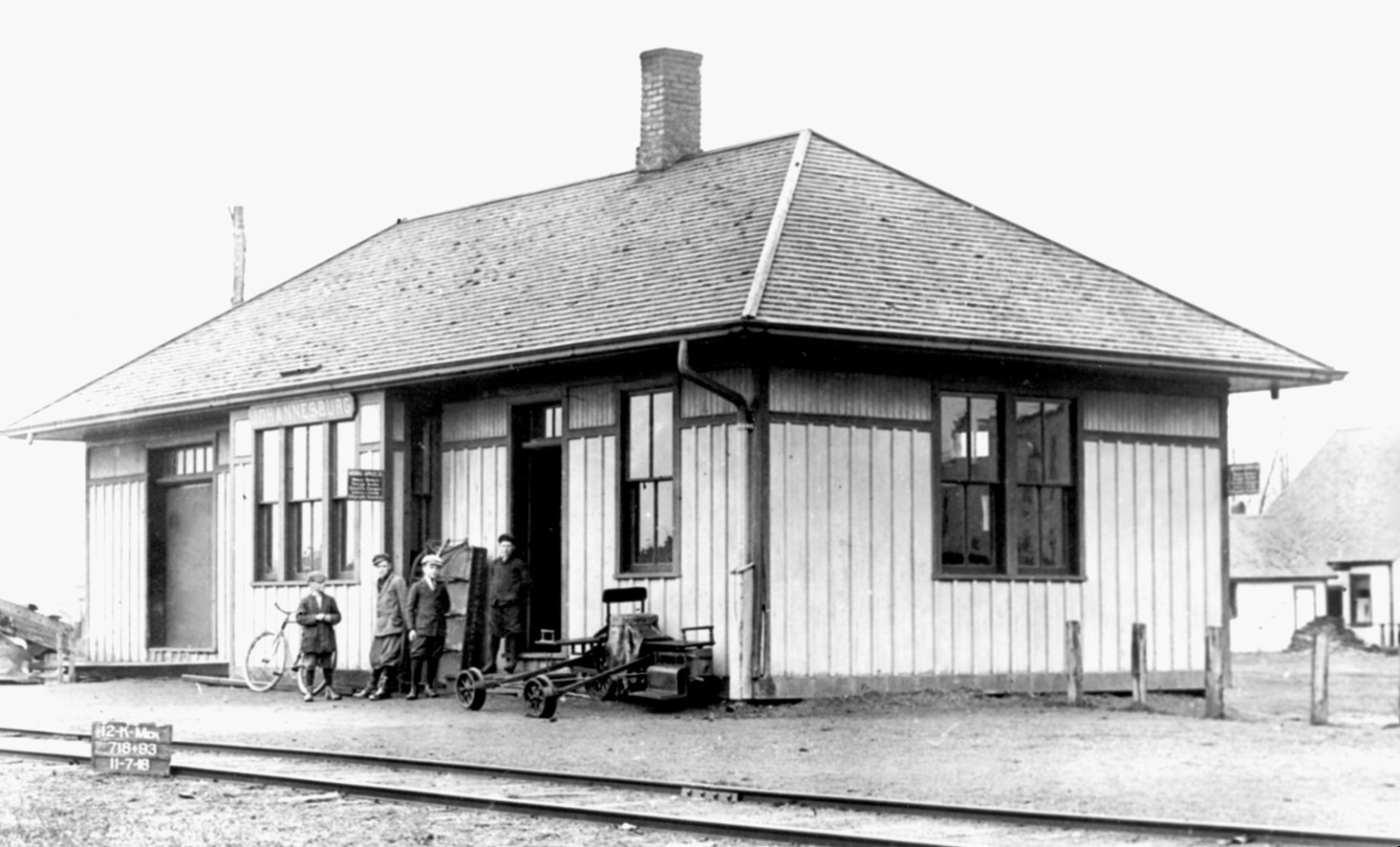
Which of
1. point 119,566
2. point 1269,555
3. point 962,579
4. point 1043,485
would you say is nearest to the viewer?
point 962,579

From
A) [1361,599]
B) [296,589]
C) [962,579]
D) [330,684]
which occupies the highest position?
Answer: [962,579]

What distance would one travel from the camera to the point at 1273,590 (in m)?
56.3

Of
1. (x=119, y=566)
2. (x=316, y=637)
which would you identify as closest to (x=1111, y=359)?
(x=316, y=637)

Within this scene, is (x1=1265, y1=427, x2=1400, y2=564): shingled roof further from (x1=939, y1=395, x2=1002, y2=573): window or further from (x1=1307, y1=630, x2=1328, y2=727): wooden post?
(x1=1307, y1=630, x2=1328, y2=727): wooden post

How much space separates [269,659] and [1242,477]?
1159 cm

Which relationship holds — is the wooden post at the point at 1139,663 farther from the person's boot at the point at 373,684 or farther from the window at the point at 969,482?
the person's boot at the point at 373,684

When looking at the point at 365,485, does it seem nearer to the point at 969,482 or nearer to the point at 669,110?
the point at 669,110

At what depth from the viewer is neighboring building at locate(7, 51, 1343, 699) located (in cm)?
1798

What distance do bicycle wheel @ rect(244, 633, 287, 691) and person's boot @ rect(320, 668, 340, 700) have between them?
1.06 meters

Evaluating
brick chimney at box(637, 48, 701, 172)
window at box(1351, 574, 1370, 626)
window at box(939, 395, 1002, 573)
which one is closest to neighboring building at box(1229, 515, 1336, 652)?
window at box(1351, 574, 1370, 626)

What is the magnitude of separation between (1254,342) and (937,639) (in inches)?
207

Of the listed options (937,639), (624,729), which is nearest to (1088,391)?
(937,639)

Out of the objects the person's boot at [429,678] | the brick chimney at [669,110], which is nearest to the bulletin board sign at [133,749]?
the person's boot at [429,678]

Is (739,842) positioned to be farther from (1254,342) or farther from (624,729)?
(1254,342)
